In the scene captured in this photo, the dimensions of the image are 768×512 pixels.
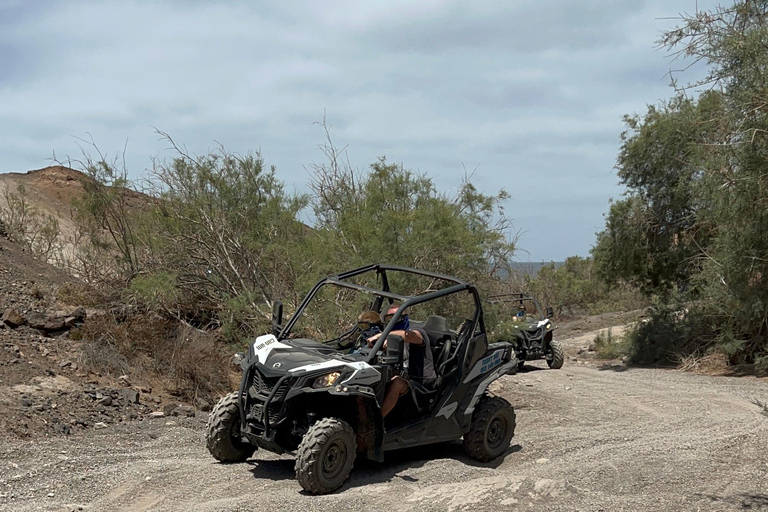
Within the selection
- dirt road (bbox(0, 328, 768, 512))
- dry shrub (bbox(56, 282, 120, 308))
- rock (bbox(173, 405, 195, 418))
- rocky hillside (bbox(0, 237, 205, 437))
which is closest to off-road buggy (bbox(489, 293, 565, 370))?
dirt road (bbox(0, 328, 768, 512))

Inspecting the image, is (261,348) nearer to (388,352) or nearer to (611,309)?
(388,352)

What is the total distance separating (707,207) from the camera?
52.7 feet

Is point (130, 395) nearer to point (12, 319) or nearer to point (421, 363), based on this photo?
point (12, 319)

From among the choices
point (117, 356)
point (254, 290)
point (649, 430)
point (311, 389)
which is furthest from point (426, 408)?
point (254, 290)

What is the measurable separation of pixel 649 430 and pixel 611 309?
100ft

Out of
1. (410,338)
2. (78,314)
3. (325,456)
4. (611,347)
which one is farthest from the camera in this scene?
(611,347)

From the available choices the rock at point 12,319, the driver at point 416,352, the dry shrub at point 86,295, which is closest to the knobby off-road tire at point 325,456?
the driver at point 416,352

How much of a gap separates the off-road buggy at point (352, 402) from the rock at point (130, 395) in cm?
426

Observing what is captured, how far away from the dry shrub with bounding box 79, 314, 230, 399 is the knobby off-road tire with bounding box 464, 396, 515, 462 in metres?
6.50

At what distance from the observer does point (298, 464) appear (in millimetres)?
6086

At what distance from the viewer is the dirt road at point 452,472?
596 centimetres

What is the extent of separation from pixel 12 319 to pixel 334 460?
354 inches

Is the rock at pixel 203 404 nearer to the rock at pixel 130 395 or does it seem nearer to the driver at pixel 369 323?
the rock at pixel 130 395

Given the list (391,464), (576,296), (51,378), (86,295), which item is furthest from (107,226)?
(576,296)
